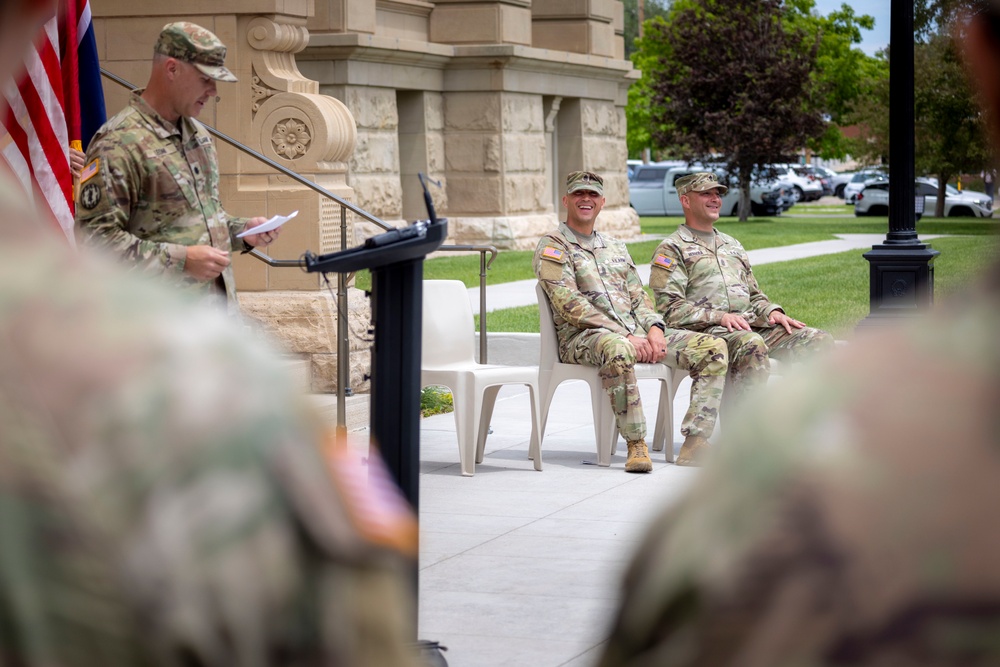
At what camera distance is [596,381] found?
7691 mm

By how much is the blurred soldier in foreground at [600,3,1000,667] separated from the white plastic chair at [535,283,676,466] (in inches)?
264

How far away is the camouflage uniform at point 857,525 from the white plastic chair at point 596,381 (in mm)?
6703

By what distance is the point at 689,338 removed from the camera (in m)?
7.77

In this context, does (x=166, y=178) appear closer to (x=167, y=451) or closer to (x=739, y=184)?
(x=167, y=451)

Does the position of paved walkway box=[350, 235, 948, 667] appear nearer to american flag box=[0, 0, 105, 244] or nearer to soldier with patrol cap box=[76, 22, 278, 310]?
soldier with patrol cap box=[76, 22, 278, 310]

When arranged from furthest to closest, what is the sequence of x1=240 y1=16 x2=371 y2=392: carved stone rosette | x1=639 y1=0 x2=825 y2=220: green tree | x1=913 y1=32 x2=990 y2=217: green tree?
1. x1=639 y1=0 x2=825 y2=220: green tree
2. x1=913 y1=32 x2=990 y2=217: green tree
3. x1=240 y1=16 x2=371 y2=392: carved stone rosette

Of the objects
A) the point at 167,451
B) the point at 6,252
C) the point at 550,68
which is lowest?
the point at 167,451

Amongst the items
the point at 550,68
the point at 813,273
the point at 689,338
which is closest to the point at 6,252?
the point at 689,338

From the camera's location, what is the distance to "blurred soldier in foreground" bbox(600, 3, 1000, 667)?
0.90 metres

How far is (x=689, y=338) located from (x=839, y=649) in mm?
6899

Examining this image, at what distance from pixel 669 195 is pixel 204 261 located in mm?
37605

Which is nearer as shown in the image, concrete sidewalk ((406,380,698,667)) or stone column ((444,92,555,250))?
concrete sidewalk ((406,380,698,667))

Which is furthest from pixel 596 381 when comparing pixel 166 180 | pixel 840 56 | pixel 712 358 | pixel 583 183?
pixel 840 56

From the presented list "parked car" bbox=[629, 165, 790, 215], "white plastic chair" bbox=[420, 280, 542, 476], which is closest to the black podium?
"white plastic chair" bbox=[420, 280, 542, 476]
